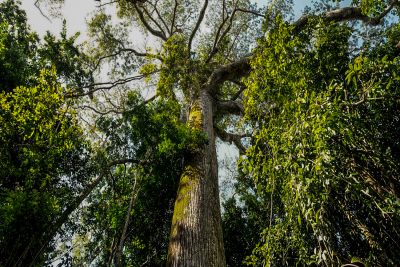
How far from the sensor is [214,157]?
6.88m

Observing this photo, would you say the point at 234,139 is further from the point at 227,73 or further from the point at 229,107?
the point at 227,73

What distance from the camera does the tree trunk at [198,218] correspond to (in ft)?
13.7

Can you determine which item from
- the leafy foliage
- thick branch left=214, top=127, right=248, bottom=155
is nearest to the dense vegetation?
the leafy foliage

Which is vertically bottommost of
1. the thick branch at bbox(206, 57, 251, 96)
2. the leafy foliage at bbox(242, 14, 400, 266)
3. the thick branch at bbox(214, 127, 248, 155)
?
the leafy foliage at bbox(242, 14, 400, 266)

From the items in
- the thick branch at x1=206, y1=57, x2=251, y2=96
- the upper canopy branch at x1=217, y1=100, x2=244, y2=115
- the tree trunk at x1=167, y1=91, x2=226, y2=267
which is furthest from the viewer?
the upper canopy branch at x1=217, y1=100, x2=244, y2=115

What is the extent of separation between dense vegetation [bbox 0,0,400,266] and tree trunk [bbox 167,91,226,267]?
0.09 ft

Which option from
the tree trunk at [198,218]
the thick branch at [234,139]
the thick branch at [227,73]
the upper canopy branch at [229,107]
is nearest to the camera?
the tree trunk at [198,218]

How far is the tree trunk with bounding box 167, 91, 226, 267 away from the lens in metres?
4.17

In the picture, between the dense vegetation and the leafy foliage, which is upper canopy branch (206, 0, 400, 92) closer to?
the dense vegetation

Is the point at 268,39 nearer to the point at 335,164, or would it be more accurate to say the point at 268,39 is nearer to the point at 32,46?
the point at 335,164

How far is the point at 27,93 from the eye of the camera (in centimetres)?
531

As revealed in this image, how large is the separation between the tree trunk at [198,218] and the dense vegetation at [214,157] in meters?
0.03

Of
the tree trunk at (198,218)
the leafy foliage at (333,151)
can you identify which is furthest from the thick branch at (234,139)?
the leafy foliage at (333,151)

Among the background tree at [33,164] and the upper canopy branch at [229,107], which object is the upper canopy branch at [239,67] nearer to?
the upper canopy branch at [229,107]
